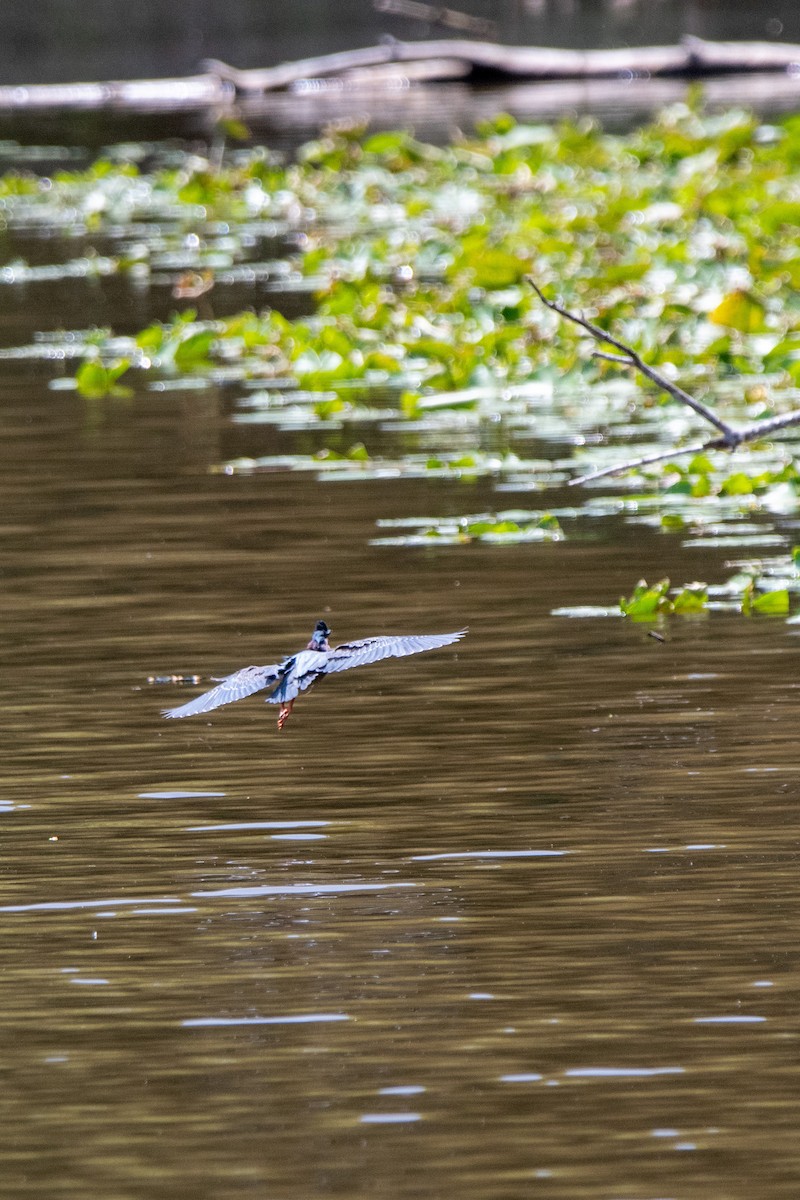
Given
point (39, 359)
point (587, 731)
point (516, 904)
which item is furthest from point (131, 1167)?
point (39, 359)


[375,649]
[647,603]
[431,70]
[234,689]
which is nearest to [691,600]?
[647,603]

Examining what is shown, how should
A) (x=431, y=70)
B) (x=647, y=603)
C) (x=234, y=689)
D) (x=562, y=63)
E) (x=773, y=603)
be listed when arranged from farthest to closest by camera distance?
(x=431, y=70), (x=562, y=63), (x=773, y=603), (x=647, y=603), (x=234, y=689)

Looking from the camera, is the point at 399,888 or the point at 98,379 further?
the point at 98,379

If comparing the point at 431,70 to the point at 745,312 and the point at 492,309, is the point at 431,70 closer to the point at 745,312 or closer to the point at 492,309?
the point at 492,309

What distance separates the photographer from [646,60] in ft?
96.0

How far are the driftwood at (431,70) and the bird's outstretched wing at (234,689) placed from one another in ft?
71.8

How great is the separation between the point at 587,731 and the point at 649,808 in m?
0.57

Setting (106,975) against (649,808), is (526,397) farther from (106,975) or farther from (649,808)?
(106,975)

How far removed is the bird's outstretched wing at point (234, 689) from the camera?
14.5 feet

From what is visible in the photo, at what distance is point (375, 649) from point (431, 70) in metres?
26.6

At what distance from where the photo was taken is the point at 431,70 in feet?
99.7

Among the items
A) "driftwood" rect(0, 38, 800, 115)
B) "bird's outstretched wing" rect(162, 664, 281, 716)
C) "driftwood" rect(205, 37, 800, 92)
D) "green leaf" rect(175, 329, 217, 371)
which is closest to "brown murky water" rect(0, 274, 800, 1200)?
"bird's outstretched wing" rect(162, 664, 281, 716)

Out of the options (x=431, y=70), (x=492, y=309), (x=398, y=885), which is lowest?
(x=398, y=885)

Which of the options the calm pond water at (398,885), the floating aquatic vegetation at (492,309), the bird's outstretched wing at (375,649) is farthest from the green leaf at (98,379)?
the bird's outstretched wing at (375,649)
